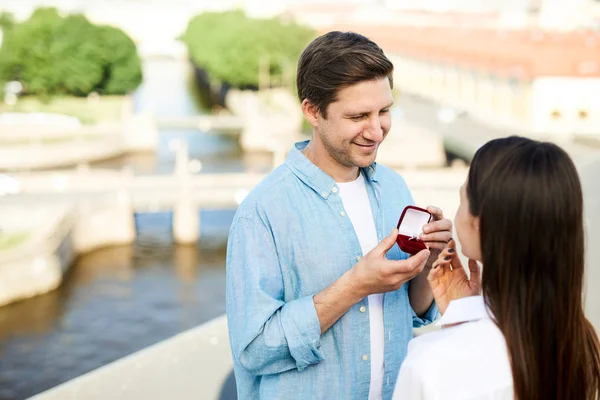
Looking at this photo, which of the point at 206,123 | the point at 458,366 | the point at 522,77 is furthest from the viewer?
the point at 206,123

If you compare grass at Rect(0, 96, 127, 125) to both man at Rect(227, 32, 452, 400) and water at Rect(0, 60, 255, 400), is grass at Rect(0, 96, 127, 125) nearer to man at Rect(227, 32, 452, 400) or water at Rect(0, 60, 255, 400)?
water at Rect(0, 60, 255, 400)

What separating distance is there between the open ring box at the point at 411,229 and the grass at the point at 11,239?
20.2m

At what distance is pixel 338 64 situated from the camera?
229 cm

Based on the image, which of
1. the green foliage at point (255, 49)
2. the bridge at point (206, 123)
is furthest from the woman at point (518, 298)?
the green foliage at point (255, 49)

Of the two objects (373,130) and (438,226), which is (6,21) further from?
(438,226)

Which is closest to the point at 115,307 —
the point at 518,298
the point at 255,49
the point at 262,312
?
A: the point at 262,312

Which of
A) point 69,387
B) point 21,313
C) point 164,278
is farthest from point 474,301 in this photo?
point 164,278

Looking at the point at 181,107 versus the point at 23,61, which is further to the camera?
the point at 181,107

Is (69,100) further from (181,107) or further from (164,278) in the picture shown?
(164,278)

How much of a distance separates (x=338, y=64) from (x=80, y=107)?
44.2 metres

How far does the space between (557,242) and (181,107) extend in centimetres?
5796

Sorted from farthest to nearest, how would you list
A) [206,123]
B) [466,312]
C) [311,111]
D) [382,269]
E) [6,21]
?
1. [6,21]
2. [206,123]
3. [311,111]
4. [382,269]
5. [466,312]

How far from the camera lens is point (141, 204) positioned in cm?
2709

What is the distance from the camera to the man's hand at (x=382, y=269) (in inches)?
84.5
